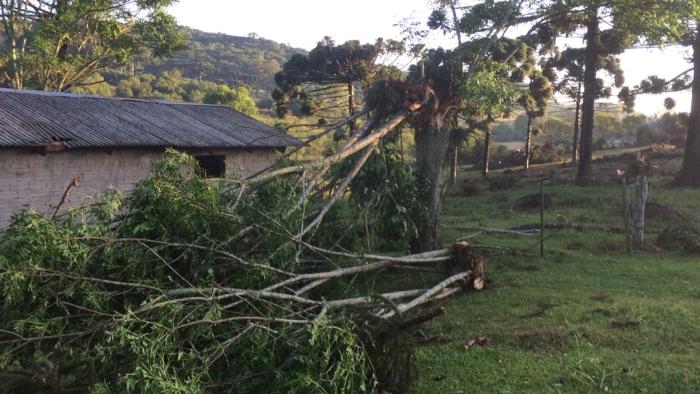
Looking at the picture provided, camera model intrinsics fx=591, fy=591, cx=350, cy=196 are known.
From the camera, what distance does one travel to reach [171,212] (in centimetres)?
491

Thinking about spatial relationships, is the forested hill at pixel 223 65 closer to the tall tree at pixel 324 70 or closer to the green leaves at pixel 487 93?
the tall tree at pixel 324 70

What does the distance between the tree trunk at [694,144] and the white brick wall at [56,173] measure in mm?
13479

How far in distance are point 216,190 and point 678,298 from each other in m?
5.36

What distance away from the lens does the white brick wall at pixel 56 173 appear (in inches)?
365

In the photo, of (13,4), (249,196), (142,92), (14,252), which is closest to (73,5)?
(13,4)

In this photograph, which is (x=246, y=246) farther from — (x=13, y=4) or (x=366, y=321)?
(x=13, y=4)

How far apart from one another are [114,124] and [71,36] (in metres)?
9.33

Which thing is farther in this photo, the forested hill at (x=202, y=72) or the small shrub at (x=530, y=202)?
the forested hill at (x=202, y=72)

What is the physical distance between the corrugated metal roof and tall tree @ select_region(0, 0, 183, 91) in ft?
19.3

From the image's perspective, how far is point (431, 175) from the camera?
9.05 meters


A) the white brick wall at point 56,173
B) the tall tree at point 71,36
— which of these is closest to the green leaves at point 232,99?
the tall tree at point 71,36

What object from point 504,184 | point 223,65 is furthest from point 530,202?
point 223,65

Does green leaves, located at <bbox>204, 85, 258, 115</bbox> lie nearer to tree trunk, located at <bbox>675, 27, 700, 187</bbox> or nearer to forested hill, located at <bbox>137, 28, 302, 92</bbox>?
tree trunk, located at <bbox>675, 27, 700, 187</bbox>

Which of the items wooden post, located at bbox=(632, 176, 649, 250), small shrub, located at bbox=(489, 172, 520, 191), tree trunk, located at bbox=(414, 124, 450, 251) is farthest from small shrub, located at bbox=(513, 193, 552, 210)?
tree trunk, located at bbox=(414, 124, 450, 251)
